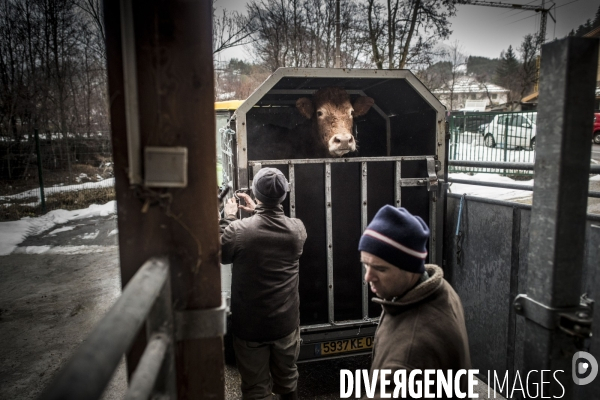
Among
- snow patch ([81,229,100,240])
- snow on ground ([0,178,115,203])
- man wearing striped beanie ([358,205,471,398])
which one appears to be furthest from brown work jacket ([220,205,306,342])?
snow on ground ([0,178,115,203])

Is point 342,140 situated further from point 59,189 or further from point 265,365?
point 59,189

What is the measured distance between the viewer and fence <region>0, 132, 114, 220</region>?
1225 cm

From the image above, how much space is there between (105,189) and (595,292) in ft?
50.5

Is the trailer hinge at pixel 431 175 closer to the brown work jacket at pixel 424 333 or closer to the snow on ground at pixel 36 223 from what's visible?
the brown work jacket at pixel 424 333

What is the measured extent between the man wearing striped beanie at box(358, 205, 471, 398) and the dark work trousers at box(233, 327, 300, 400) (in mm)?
1707

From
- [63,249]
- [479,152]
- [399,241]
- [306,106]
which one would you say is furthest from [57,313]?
[479,152]

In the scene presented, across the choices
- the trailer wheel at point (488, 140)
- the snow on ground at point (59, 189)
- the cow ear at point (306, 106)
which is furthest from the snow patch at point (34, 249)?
the trailer wheel at point (488, 140)

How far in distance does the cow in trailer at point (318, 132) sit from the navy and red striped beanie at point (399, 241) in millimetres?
2740

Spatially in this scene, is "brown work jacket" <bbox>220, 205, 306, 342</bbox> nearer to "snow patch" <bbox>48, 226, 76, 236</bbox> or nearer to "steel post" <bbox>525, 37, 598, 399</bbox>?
"steel post" <bbox>525, 37, 598, 399</bbox>

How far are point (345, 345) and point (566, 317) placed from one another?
2.97 metres

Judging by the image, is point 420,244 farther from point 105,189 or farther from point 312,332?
point 105,189

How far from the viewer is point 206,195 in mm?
1108

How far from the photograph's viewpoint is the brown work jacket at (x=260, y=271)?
10.4 feet

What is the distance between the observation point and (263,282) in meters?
3.20
